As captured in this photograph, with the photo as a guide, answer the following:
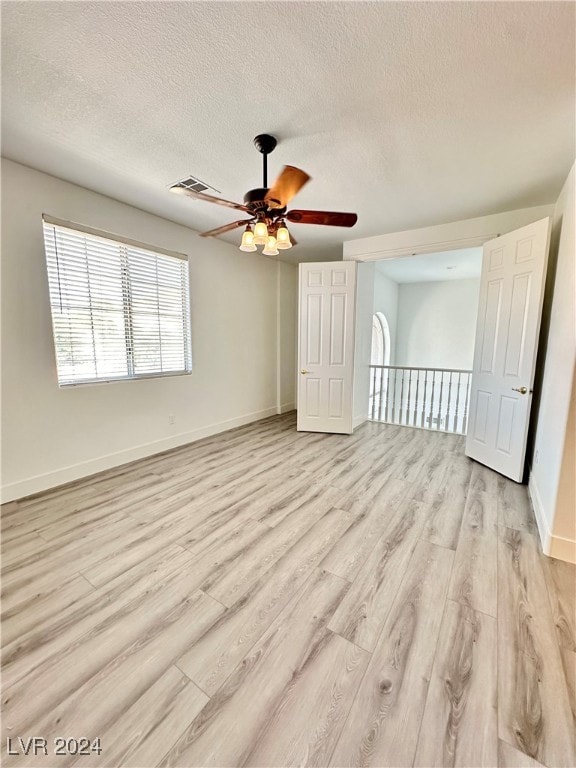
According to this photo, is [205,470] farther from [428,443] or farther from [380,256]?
[380,256]

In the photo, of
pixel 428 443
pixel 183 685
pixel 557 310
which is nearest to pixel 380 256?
pixel 557 310

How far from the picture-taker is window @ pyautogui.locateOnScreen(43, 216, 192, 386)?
2.74 meters

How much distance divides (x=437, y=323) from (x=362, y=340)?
12.0ft

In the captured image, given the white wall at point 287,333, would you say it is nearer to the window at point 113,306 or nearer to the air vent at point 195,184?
the window at point 113,306

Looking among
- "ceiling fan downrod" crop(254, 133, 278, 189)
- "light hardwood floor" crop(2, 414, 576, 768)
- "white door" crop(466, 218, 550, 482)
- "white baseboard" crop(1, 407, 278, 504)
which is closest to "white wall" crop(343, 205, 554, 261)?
"white door" crop(466, 218, 550, 482)

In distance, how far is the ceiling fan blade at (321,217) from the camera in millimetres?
2049

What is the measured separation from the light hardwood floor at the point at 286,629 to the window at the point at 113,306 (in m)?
1.30

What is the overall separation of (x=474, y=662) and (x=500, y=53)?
2.79 m

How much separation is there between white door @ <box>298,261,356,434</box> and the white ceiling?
130 cm

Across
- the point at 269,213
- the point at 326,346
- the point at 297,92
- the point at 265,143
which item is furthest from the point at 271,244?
the point at 326,346

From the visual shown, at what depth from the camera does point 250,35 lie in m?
1.37

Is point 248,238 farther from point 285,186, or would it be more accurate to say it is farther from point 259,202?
point 285,186

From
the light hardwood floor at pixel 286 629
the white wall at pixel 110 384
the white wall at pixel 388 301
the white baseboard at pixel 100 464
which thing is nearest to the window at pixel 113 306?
the white wall at pixel 110 384

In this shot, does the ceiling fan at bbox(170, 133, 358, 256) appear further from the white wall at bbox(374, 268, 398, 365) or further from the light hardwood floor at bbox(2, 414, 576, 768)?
the white wall at bbox(374, 268, 398, 365)
